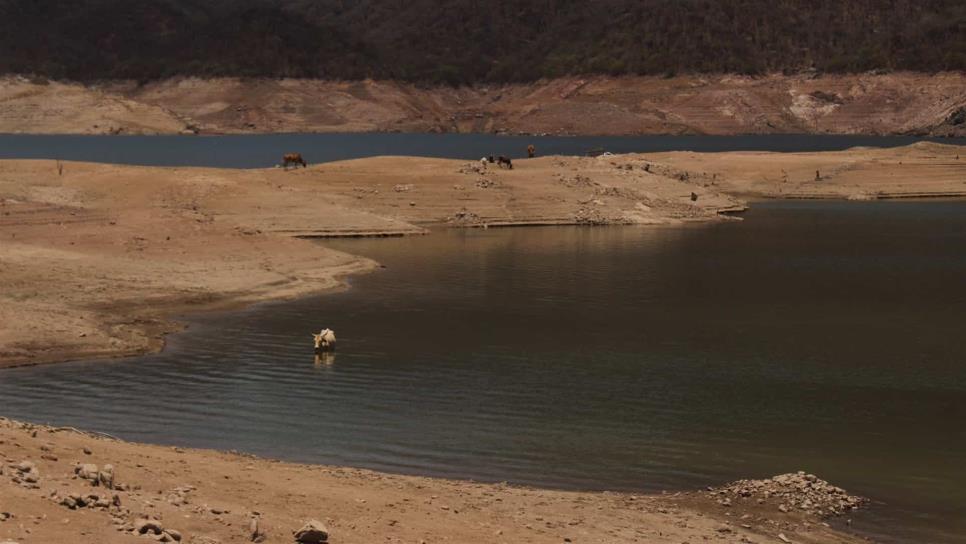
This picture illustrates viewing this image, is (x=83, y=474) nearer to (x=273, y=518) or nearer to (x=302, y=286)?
(x=273, y=518)

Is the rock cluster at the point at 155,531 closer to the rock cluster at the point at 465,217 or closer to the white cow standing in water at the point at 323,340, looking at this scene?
the white cow standing in water at the point at 323,340

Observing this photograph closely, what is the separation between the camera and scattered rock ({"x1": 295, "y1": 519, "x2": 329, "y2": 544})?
1752 centimetres

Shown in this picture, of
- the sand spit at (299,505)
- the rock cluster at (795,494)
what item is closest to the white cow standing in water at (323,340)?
the sand spit at (299,505)

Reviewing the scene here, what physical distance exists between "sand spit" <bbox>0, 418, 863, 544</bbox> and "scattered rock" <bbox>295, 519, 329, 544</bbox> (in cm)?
21

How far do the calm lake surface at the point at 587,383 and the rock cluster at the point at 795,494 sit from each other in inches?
22.6

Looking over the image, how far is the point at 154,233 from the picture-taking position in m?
57.5

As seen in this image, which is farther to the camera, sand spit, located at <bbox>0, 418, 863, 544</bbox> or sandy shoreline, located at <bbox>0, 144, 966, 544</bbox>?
sandy shoreline, located at <bbox>0, 144, 966, 544</bbox>

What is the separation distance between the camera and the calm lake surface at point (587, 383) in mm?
26812

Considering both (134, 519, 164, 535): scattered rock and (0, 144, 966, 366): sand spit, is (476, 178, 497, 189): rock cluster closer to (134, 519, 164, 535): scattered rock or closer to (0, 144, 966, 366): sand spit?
(0, 144, 966, 366): sand spit

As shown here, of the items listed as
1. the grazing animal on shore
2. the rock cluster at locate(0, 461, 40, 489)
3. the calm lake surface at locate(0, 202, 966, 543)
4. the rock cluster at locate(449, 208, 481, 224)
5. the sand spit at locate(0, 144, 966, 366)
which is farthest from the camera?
the grazing animal on shore

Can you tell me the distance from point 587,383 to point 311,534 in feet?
58.2

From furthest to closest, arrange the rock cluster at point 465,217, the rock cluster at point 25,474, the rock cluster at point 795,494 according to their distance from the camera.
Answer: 1. the rock cluster at point 465,217
2. the rock cluster at point 795,494
3. the rock cluster at point 25,474

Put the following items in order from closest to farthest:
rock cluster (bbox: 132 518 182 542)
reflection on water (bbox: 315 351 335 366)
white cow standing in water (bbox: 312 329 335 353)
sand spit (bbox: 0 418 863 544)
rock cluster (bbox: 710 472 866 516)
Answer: rock cluster (bbox: 132 518 182 542) → sand spit (bbox: 0 418 863 544) → rock cluster (bbox: 710 472 866 516) → reflection on water (bbox: 315 351 335 366) → white cow standing in water (bbox: 312 329 335 353)

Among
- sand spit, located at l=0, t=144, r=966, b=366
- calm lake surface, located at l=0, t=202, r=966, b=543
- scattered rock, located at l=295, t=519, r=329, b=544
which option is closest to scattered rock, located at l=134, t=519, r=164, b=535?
scattered rock, located at l=295, t=519, r=329, b=544
